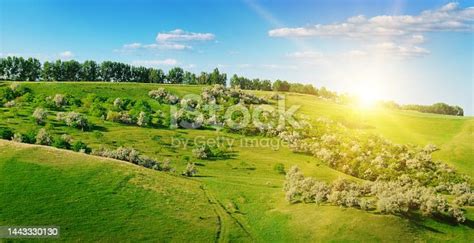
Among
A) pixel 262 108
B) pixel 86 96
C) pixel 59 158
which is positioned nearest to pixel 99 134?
pixel 59 158

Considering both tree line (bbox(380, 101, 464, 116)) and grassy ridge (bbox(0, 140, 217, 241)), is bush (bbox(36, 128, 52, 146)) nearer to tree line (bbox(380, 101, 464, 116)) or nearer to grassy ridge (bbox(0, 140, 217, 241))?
grassy ridge (bbox(0, 140, 217, 241))

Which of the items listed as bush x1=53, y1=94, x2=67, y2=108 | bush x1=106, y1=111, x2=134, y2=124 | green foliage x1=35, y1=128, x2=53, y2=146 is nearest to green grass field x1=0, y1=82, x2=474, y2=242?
green foliage x1=35, y1=128, x2=53, y2=146

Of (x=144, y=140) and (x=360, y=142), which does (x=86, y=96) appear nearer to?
(x=144, y=140)

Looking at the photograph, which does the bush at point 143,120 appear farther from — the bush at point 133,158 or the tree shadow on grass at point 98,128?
the bush at point 133,158

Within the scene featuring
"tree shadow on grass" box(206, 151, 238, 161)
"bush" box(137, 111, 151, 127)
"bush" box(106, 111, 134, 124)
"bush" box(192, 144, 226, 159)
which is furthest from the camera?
"bush" box(106, 111, 134, 124)

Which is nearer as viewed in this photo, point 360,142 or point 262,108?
point 360,142

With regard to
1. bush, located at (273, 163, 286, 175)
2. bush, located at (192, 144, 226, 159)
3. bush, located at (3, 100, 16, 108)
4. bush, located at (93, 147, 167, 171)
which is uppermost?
bush, located at (3, 100, 16, 108)

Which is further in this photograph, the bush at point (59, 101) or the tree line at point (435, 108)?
the tree line at point (435, 108)

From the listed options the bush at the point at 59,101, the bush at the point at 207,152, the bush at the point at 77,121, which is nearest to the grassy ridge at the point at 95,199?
the bush at the point at 207,152

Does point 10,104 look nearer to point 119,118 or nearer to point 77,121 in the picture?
point 77,121

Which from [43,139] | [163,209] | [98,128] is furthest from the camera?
[98,128]

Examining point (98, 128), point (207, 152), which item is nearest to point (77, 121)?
point (98, 128)
